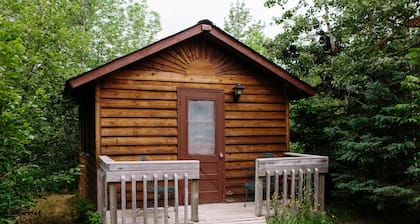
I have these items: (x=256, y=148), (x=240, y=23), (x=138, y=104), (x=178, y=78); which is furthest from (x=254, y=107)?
(x=240, y=23)

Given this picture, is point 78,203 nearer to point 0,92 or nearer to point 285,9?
point 0,92

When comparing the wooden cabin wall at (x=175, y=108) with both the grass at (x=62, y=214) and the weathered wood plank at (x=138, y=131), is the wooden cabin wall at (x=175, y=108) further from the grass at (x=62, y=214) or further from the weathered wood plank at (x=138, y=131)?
the grass at (x=62, y=214)

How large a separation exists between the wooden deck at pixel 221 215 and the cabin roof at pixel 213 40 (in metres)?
2.38

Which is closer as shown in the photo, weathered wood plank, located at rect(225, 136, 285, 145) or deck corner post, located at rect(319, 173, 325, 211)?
deck corner post, located at rect(319, 173, 325, 211)

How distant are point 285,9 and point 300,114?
2.96m

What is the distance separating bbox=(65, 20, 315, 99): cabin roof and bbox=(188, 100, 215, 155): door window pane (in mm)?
1173

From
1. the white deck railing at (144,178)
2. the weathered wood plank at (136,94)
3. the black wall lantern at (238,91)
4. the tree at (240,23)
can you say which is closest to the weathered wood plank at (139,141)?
the weathered wood plank at (136,94)

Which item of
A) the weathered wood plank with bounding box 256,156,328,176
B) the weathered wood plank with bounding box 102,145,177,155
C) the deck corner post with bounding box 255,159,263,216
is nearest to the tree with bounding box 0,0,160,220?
the weathered wood plank with bounding box 102,145,177,155

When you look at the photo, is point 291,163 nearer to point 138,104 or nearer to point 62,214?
point 138,104

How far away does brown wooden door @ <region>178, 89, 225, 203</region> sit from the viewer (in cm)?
653

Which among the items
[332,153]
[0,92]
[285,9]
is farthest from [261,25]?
[0,92]

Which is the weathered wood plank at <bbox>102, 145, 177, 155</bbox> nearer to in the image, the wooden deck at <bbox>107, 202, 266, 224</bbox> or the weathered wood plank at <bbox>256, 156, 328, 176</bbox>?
the wooden deck at <bbox>107, 202, 266, 224</bbox>

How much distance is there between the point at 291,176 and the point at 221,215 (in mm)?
1338

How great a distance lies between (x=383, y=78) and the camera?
666 cm
